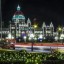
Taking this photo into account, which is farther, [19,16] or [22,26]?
[19,16]

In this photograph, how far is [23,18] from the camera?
5157 inches

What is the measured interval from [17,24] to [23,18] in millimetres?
4064

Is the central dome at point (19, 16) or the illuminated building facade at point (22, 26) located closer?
the illuminated building facade at point (22, 26)

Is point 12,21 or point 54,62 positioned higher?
point 12,21

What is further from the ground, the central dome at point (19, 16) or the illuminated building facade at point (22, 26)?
the central dome at point (19, 16)

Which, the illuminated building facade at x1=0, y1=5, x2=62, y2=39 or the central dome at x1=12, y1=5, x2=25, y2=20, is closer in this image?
the illuminated building facade at x1=0, y1=5, x2=62, y2=39

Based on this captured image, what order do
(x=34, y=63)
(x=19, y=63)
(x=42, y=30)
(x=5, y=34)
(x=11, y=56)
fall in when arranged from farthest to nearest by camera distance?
(x=42, y=30) < (x=5, y=34) < (x=11, y=56) < (x=19, y=63) < (x=34, y=63)

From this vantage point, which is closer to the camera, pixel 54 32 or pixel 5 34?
pixel 5 34

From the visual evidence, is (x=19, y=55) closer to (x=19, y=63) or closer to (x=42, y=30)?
(x=19, y=63)

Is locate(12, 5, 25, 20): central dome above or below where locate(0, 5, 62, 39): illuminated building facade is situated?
above

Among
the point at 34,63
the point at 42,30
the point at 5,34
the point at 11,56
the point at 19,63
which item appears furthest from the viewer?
the point at 42,30

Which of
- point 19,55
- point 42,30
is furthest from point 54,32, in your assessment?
point 19,55

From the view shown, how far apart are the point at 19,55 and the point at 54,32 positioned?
109411mm

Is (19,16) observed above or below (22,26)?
above
